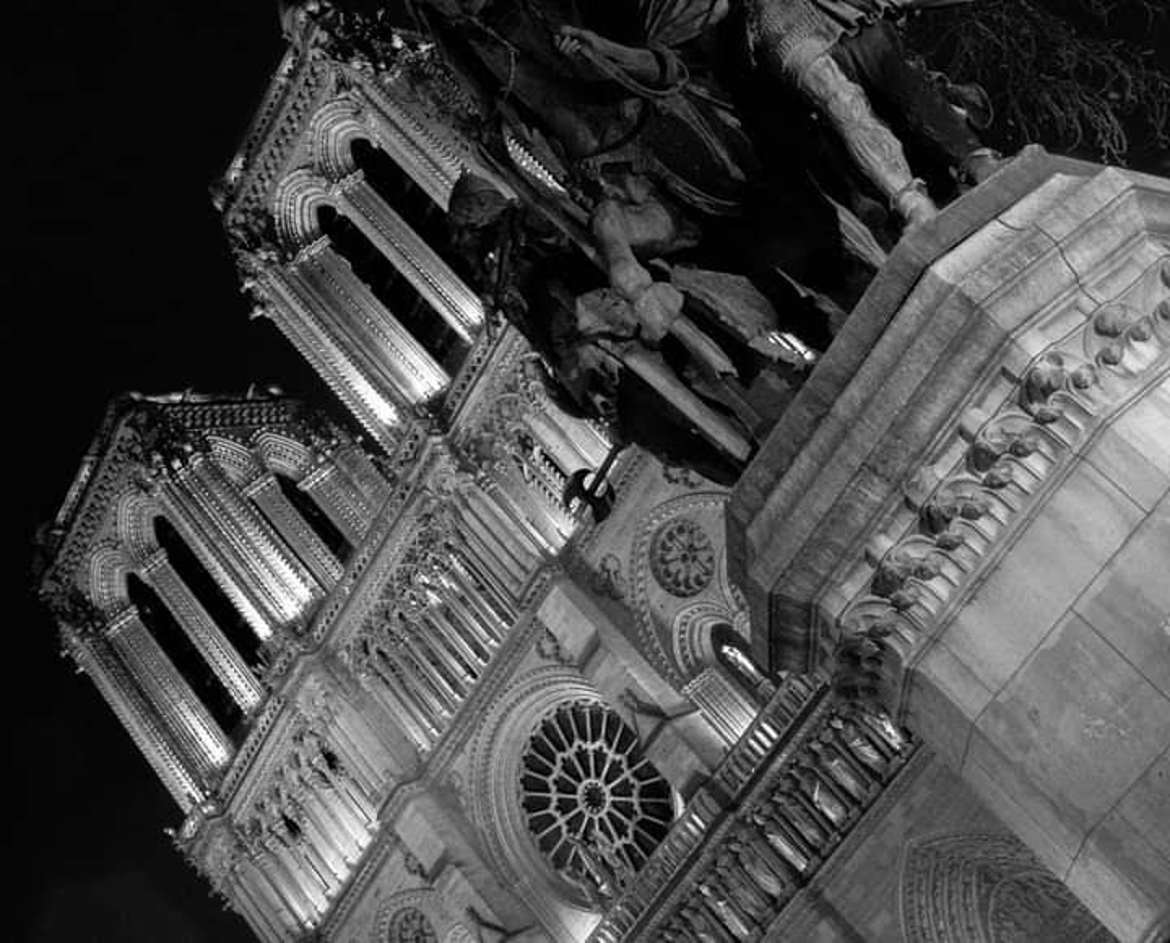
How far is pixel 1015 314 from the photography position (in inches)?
237

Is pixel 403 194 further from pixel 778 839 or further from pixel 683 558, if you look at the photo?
pixel 778 839

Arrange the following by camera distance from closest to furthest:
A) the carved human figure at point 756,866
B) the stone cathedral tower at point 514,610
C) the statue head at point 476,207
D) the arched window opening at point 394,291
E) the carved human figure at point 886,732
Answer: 1. the stone cathedral tower at point 514,610
2. the statue head at point 476,207
3. the carved human figure at point 886,732
4. the carved human figure at point 756,866
5. the arched window opening at point 394,291

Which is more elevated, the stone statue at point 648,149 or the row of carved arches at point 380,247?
the row of carved arches at point 380,247

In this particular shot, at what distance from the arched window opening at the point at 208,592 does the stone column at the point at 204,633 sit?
0.27m

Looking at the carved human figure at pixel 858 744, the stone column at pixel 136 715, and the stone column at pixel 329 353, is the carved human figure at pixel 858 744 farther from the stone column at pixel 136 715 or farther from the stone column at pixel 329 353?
the stone column at pixel 136 715

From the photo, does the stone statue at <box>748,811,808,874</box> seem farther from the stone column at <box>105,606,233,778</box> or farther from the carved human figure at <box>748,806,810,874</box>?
the stone column at <box>105,606,233,778</box>

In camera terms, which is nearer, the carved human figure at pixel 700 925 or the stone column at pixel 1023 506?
the stone column at pixel 1023 506

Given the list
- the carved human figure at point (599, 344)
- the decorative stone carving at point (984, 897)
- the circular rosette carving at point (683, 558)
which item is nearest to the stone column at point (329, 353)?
the circular rosette carving at point (683, 558)

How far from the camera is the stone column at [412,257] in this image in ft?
76.3

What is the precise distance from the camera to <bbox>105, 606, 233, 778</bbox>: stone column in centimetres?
2645

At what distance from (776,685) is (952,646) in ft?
35.7

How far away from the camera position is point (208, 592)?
94.4 ft

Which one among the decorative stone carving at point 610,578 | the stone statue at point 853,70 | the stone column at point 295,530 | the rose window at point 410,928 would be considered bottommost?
the stone statue at point 853,70

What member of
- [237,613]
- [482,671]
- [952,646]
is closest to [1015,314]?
[952,646]
